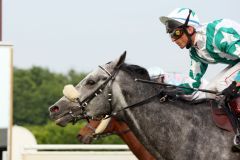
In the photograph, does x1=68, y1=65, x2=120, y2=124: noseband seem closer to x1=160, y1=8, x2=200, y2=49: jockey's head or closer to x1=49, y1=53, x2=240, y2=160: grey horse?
x1=49, y1=53, x2=240, y2=160: grey horse

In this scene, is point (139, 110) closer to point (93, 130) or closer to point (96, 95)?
point (96, 95)

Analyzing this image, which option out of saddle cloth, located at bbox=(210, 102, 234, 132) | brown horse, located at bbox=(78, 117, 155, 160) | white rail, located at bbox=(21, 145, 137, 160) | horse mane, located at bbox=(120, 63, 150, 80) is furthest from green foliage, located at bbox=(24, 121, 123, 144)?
saddle cloth, located at bbox=(210, 102, 234, 132)

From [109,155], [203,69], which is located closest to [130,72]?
[203,69]

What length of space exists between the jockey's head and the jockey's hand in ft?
1.79

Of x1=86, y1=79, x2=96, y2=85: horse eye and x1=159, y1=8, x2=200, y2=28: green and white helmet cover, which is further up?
x1=159, y1=8, x2=200, y2=28: green and white helmet cover

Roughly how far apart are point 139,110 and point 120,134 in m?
2.13

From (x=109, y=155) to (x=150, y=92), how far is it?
5.71 m

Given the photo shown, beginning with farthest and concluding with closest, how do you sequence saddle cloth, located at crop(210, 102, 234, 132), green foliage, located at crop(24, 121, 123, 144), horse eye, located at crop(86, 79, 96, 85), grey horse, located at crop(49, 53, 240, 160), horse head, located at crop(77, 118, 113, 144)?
1. green foliage, located at crop(24, 121, 123, 144)
2. horse head, located at crop(77, 118, 113, 144)
3. horse eye, located at crop(86, 79, 96, 85)
4. grey horse, located at crop(49, 53, 240, 160)
5. saddle cloth, located at crop(210, 102, 234, 132)

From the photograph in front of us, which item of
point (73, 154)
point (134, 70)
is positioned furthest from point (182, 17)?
point (73, 154)

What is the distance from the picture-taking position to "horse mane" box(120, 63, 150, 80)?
6.67 metres

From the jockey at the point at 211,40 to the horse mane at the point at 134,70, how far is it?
364mm

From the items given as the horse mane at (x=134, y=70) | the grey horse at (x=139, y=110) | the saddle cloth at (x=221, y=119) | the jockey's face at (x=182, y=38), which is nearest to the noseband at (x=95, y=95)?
the grey horse at (x=139, y=110)

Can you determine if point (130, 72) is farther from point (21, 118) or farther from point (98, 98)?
point (21, 118)

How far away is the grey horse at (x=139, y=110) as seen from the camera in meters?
6.48
